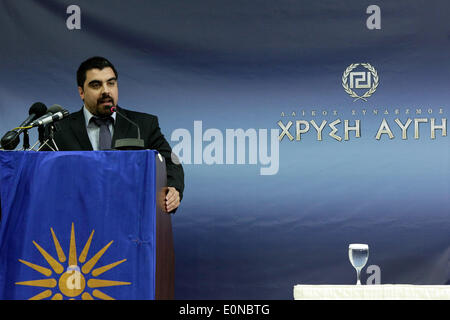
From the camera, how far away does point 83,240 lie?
2.29 metres

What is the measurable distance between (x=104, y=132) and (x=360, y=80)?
65.8 inches

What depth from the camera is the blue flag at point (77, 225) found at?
2.28 meters

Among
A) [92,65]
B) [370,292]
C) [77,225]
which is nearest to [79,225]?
[77,225]

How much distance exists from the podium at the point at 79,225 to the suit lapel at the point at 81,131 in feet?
3.01

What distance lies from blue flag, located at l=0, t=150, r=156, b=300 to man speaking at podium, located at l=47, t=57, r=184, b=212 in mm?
802

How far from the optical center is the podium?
7.48 feet

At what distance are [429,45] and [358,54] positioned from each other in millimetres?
455

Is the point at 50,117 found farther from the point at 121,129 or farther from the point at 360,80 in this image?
the point at 360,80

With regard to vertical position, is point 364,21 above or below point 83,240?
above

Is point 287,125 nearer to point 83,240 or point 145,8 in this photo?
point 145,8

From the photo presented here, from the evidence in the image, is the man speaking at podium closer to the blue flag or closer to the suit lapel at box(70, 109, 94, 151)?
the suit lapel at box(70, 109, 94, 151)

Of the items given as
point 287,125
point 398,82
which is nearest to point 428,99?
point 398,82

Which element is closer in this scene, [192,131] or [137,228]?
[137,228]

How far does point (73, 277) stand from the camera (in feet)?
7.44
